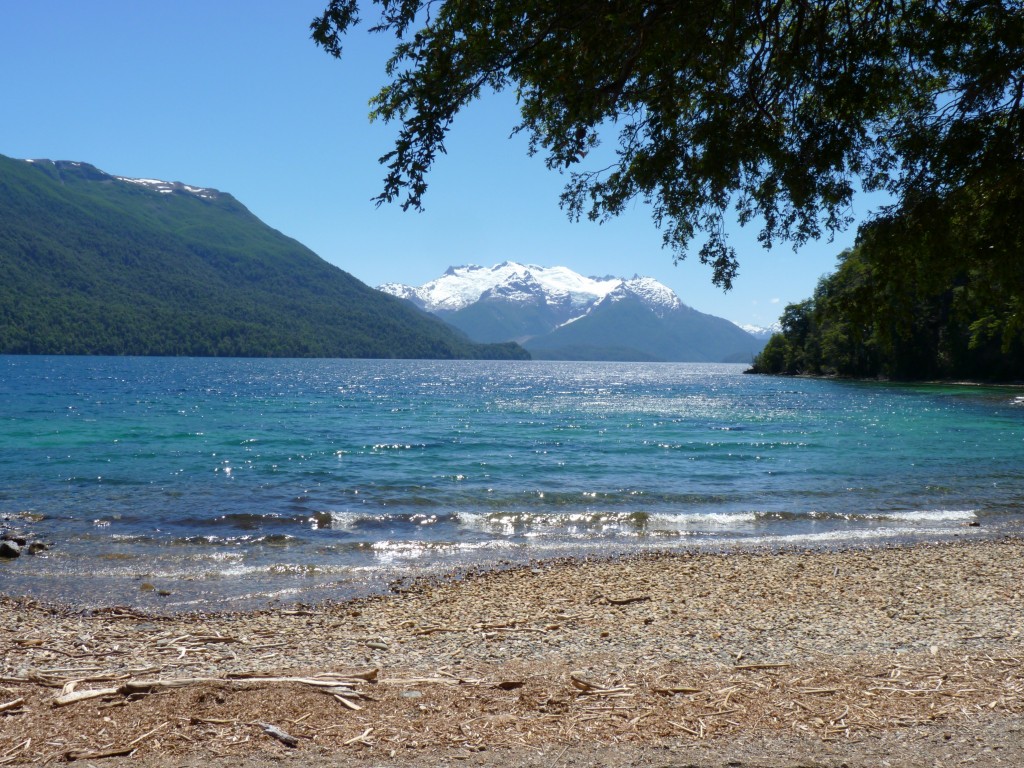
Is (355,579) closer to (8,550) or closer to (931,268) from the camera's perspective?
(8,550)

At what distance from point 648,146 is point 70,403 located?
5481cm

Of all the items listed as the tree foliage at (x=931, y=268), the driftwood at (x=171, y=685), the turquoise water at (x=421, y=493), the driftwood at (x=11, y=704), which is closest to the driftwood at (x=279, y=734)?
the driftwood at (x=171, y=685)

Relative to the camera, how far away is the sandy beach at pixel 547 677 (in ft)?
17.0

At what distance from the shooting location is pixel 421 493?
19.6 meters

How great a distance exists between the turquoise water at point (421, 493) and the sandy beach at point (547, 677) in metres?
2.62

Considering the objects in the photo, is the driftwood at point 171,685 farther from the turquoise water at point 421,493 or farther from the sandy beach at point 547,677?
the turquoise water at point 421,493

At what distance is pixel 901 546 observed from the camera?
14.1m

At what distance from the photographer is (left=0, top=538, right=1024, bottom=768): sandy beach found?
5.18 m

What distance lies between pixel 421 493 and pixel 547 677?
13202mm

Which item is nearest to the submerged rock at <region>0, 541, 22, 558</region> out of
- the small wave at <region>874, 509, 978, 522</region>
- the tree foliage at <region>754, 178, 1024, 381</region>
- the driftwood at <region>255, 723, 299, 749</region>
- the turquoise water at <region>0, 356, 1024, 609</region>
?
the turquoise water at <region>0, 356, 1024, 609</region>

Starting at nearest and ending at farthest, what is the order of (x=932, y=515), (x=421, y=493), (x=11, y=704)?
(x=11, y=704) → (x=932, y=515) → (x=421, y=493)

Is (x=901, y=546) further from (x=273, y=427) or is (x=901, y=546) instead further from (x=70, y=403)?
(x=70, y=403)

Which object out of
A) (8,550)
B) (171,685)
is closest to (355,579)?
(171,685)

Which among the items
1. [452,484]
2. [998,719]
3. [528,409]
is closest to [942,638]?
[998,719]
